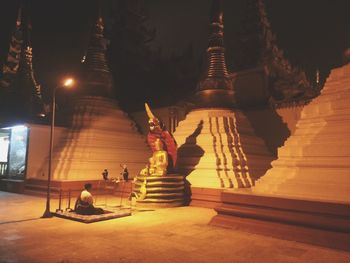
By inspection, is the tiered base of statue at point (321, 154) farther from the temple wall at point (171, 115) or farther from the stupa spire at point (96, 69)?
the stupa spire at point (96, 69)

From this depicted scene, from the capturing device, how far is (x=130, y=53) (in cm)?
2816

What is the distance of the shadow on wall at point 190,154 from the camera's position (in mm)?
13625

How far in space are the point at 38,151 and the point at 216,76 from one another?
8845 mm

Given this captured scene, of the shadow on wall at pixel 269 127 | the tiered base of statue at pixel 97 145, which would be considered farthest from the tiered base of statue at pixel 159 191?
Result: the shadow on wall at pixel 269 127

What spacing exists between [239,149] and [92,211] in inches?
266

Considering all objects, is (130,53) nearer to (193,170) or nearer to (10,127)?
(10,127)

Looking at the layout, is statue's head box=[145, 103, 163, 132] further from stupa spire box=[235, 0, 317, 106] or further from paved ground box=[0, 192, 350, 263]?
stupa spire box=[235, 0, 317, 106]

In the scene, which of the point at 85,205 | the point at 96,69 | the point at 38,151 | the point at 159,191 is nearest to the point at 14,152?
the point at 38,151

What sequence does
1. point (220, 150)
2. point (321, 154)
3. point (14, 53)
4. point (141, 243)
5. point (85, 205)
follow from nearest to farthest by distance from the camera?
point (141, 243)
point (321, 154)
point (85, 205)
point (220, 150)
point (14, 53)

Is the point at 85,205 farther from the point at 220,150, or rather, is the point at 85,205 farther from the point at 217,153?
the point at 220,150

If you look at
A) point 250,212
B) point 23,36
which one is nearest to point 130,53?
point 23,36

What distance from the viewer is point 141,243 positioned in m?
6.80

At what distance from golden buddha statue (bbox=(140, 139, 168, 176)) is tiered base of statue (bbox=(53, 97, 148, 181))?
417cm

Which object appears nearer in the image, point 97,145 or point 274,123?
point 274,123
